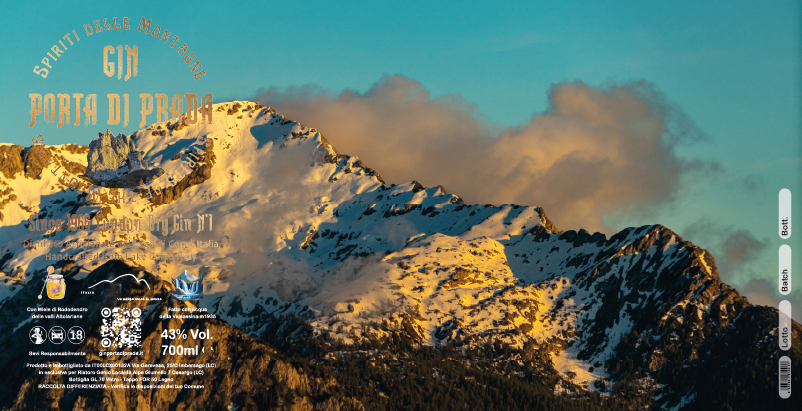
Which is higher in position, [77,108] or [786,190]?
[77,108]

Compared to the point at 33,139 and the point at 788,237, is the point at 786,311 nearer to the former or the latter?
the point at 788,237

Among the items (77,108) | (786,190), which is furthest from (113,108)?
(786,190)

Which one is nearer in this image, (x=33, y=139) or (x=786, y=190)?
(x=786, y=190)

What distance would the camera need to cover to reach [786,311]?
146 m

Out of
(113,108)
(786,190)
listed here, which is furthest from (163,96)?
(786,190)

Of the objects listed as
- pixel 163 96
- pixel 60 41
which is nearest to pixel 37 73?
pixel 60 41

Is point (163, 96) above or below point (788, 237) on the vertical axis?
above

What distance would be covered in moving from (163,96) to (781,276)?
12977 centimetres

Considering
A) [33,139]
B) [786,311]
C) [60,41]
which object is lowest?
[786,311]

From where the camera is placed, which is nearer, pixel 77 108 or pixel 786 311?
pixel 786 311

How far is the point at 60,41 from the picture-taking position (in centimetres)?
19625

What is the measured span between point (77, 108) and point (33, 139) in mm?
11490

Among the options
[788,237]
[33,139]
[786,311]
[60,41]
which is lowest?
[786,311]

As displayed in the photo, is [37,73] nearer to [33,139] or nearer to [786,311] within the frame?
[33,139]
